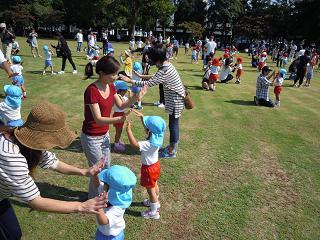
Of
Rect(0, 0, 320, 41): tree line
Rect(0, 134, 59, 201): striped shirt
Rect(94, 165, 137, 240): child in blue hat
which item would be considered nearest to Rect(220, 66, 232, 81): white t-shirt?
Rect(94, 165, 137, 240): child in blue hat

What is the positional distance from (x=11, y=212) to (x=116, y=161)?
3513 millimetres

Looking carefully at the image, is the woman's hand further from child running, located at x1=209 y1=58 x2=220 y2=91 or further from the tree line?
the tree line

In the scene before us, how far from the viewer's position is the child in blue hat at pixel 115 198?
2.85 meters

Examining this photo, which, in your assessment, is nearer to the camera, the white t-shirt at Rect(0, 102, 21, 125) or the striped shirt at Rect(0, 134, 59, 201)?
the striped shirt at Rect(0, 134, 59, 201)

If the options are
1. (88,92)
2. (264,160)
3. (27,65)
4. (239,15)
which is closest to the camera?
(88,92)

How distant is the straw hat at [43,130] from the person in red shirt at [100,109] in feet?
4.80

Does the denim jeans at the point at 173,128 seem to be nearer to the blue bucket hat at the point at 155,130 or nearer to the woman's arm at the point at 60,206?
the blue bucket hat at the point at 155,130

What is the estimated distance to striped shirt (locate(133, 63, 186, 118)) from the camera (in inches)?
235

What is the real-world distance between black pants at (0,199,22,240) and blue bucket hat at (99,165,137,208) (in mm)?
861

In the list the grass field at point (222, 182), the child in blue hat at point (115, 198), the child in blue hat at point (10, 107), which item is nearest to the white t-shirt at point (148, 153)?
the grass field at point (222, 182)

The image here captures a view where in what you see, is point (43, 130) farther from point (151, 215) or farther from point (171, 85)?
point (171, 85)

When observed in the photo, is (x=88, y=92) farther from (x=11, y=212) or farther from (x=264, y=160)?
(x=264, y=160)

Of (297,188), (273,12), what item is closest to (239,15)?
(273,12)

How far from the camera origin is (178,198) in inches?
205
